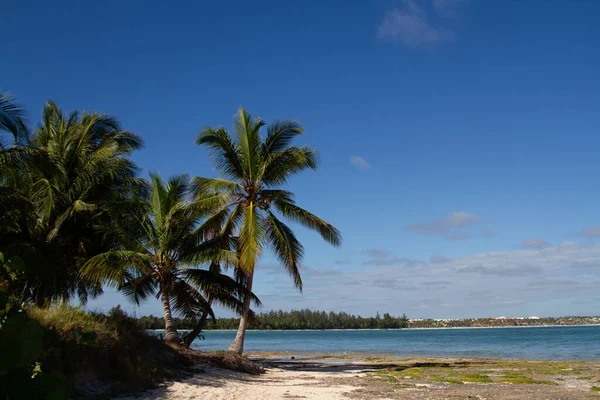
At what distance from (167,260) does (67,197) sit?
4597 millimetres

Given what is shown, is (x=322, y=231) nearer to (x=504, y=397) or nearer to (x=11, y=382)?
(x=504, y=397)

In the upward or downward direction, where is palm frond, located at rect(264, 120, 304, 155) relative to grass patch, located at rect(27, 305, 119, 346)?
upward

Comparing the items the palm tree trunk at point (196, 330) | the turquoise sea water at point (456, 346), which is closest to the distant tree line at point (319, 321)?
the turquoise sea water at point (456, 346)

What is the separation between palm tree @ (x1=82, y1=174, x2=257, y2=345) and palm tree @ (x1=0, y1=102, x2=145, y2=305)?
1.02 m

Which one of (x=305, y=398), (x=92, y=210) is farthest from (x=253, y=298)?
(x=305, y=398)

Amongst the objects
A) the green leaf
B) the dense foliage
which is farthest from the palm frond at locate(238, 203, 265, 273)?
the green leaf

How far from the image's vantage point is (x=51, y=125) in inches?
784

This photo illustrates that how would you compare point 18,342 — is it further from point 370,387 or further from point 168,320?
point 168,320

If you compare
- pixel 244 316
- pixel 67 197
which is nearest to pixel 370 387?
pixel 244 316

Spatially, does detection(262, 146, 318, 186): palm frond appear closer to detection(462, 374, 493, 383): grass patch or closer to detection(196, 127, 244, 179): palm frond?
detection(196, 127, 244, 179): palm frond

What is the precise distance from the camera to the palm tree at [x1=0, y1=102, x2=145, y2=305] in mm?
15531

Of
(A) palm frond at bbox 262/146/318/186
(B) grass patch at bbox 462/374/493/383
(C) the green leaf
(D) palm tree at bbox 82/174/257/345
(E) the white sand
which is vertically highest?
(A) palm frond at bbox 262/146/318/186

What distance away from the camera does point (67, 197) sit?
1806 centimetres

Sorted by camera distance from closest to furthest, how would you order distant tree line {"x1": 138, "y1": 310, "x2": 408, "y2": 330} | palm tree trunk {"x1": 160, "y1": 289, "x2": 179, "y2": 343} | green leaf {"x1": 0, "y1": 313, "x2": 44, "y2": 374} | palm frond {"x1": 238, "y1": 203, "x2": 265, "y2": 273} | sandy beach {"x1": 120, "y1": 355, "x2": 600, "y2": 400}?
green leaf {"x1": 0, "y1": 313, "x2": 44, "y2": 374} < sandy beach {"x1": 120, "y1": 355, "x2": 600, "y2": 400} < palm tree trunk {"x1": 160, "y1": 289, "x2": 179, "y2": 343} < palm frond {"x1": 238, "y1": 203, "x2": 265, "y2": 273} < distant tree line {"x1": 138, "y1": 310, "x2": 408, "y2": 330}
